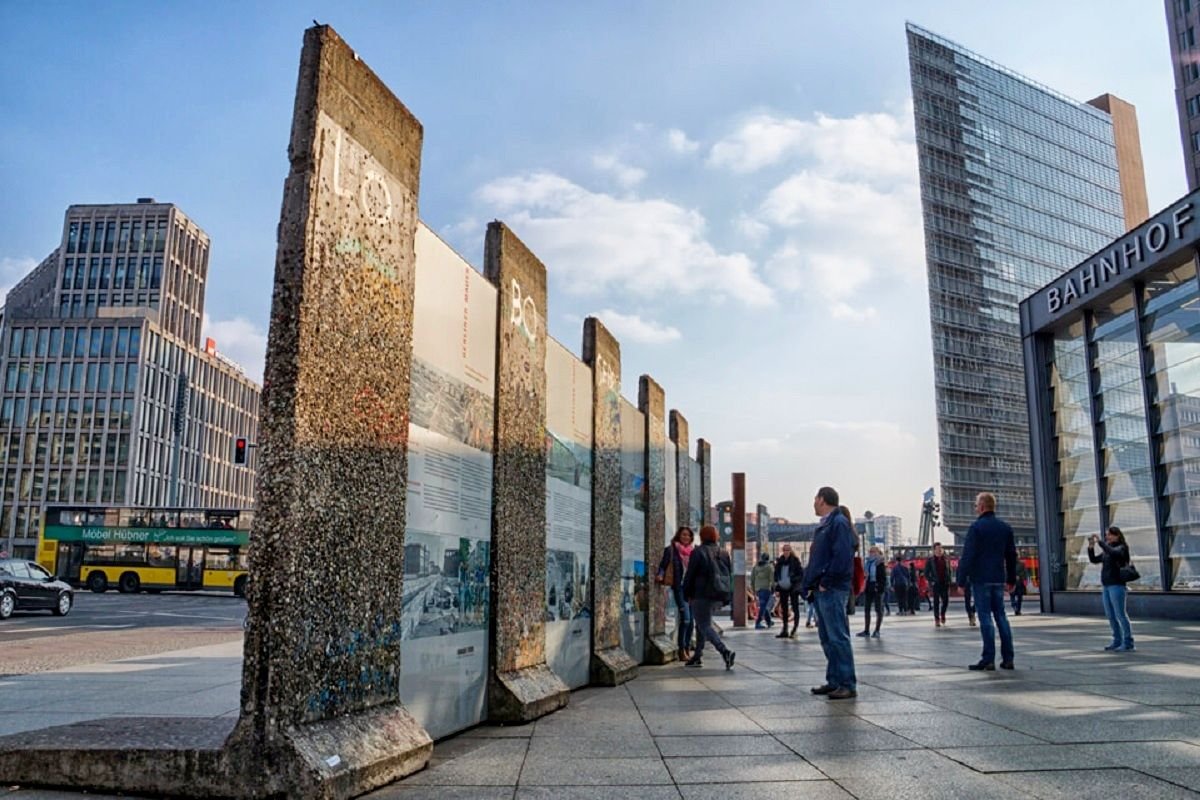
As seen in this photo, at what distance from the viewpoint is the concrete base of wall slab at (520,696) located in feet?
21.9

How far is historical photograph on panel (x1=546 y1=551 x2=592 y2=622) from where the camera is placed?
27.2ft

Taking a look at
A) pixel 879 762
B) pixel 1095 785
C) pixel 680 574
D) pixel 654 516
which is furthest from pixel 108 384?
pixel 1095 785

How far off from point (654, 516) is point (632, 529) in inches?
53.3

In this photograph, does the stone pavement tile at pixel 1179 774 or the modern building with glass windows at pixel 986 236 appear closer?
the stone pavement tile at pixel 1179 774

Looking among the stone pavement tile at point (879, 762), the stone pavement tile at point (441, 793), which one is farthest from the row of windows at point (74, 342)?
the stone pavement tile at point (879, 762)

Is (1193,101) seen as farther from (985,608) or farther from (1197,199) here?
(985,608)

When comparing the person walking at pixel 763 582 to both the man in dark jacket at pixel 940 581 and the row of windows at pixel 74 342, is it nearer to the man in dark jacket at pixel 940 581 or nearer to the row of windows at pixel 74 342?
the man in dark jacket at pixel 940 581

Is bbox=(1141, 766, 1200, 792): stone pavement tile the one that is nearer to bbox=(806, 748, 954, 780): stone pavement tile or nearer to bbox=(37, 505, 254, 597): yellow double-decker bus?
bbox=(806, 748, 954, 780): stone pavement tile

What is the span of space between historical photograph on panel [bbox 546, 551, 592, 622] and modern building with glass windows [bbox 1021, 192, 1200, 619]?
14.8 m

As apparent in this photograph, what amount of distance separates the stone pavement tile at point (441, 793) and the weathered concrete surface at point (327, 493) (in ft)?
0.27

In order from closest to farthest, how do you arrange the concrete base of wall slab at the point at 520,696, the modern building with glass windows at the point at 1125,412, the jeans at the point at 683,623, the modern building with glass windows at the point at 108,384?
the concrete base of wall slab at the point at 520,696 → the jeans at the point at 683,623 → the modern building with glass windows at the point at 1125,412 → the modern building with glass windows at the point at 108,384

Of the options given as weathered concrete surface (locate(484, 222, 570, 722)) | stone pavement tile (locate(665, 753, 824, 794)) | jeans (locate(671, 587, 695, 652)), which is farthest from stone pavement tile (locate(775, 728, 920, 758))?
jeans (locate(671, 587, 695, 652))

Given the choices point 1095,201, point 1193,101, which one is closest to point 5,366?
point 1193,101

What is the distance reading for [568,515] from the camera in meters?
8.95
